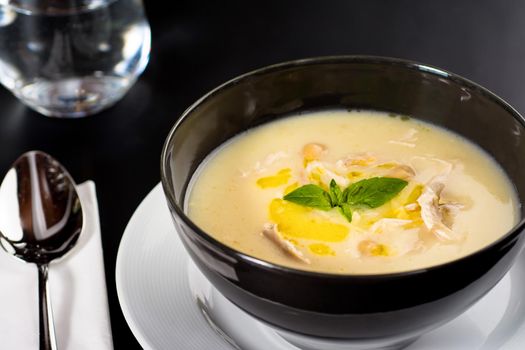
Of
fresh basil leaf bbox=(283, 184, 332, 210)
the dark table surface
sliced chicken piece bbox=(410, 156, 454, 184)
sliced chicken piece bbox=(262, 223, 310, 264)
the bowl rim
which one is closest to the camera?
the bowl rim

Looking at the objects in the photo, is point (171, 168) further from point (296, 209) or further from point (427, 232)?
point (427, 232)

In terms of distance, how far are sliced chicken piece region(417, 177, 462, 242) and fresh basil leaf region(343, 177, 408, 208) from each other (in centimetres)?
5

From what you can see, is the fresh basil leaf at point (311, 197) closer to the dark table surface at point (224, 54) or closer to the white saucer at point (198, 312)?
the white saucer at point (198, 312)

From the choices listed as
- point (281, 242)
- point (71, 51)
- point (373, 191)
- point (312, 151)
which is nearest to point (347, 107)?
point (312, 151)

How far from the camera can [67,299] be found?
1.48 m

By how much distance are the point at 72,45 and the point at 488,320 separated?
1.20 meters

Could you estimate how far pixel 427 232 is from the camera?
4.37ft

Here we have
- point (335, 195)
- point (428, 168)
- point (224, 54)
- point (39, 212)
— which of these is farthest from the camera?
point (224, 54)

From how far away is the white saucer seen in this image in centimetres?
129

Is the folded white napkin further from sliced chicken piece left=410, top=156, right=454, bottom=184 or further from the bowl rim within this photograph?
sliced chicken piece left=410, top=156, right=454, bottom=184

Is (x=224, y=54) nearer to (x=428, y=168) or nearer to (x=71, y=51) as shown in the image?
(x=71, y=51)

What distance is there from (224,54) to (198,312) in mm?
1051

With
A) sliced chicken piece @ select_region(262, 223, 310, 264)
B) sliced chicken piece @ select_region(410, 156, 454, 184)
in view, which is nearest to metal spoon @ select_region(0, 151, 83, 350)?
sliced chicken piece @ select_region(262, 223, 310, 264)

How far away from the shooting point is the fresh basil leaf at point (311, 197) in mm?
1391
